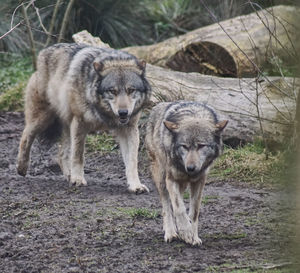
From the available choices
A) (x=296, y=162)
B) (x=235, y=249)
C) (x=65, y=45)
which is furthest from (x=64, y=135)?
(x=296, y=162)

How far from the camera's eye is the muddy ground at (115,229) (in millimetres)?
4020

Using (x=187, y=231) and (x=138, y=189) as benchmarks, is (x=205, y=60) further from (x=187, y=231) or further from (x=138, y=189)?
(x=187, y=231)

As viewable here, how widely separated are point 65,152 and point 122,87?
140 centimetres

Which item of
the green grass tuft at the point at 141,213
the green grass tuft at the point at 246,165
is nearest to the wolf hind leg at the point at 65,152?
the green grass tuft at the point at 246,165

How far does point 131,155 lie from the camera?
6660 mm

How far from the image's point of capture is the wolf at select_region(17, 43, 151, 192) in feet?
21.2

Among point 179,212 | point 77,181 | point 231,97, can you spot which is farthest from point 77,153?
point 179,212

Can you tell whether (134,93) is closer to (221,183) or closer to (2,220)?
(221,183)

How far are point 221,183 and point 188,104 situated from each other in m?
2.11

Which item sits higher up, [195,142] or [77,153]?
[195,142]

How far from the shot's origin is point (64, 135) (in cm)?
743

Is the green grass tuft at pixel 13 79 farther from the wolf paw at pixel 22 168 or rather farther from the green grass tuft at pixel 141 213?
the green grass tuft at pixel 141 213

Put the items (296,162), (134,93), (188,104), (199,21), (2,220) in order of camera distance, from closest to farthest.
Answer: (296,162)
(188,104)
(2,220)
(134,93)
(199,21)

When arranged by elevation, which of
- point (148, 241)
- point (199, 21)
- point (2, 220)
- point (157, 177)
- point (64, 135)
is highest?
point (157, 177)
